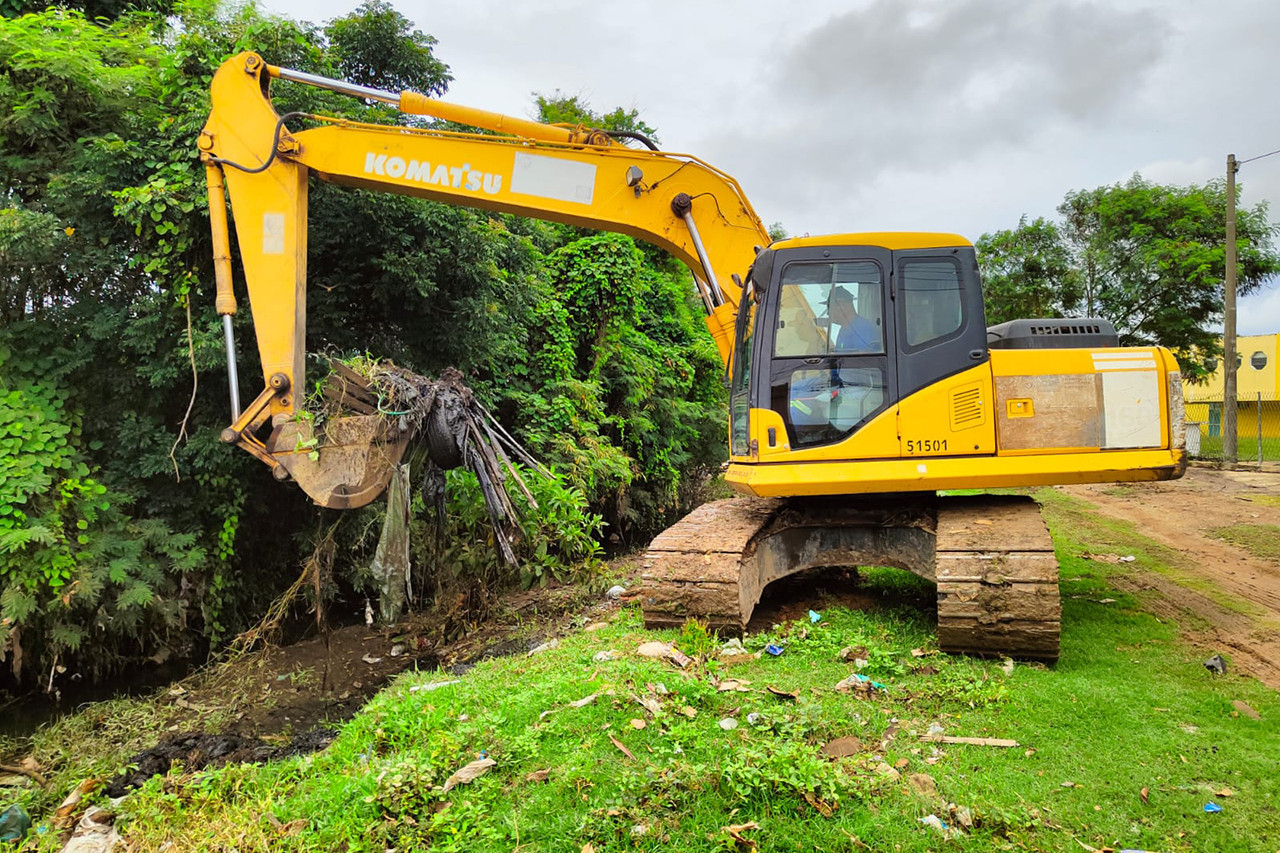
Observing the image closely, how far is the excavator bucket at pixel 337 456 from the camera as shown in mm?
5082

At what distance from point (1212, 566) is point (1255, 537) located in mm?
1753

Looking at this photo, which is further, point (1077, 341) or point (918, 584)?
point (918, 584)

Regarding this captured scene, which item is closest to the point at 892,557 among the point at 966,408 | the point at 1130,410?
the point at 966,408

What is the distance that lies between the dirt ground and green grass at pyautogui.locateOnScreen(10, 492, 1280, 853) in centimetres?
51

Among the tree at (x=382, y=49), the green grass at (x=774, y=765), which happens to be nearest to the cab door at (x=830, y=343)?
the green grass at (x=774, y=765)

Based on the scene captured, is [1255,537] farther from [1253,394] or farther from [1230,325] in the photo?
[1253,394]

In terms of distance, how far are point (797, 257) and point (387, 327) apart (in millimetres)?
4941

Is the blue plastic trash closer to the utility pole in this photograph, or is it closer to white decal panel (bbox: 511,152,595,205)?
white decal panel (bbox: 511,152,595,205)

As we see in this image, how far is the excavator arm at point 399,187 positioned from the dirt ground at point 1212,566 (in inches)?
151

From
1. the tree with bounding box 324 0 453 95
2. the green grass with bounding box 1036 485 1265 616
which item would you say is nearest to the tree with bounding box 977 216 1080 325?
the green grass with bounding box 1036 485 1265 616

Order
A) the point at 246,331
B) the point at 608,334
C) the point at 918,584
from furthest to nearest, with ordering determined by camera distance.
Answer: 1. the point at 608,334
2. the point at 246,331
3. the point at 918,584

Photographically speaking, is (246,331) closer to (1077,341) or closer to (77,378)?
(77,378)

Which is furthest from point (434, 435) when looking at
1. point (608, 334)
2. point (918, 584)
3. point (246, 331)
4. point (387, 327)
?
point (608, 334)

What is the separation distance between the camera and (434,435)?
560cm
